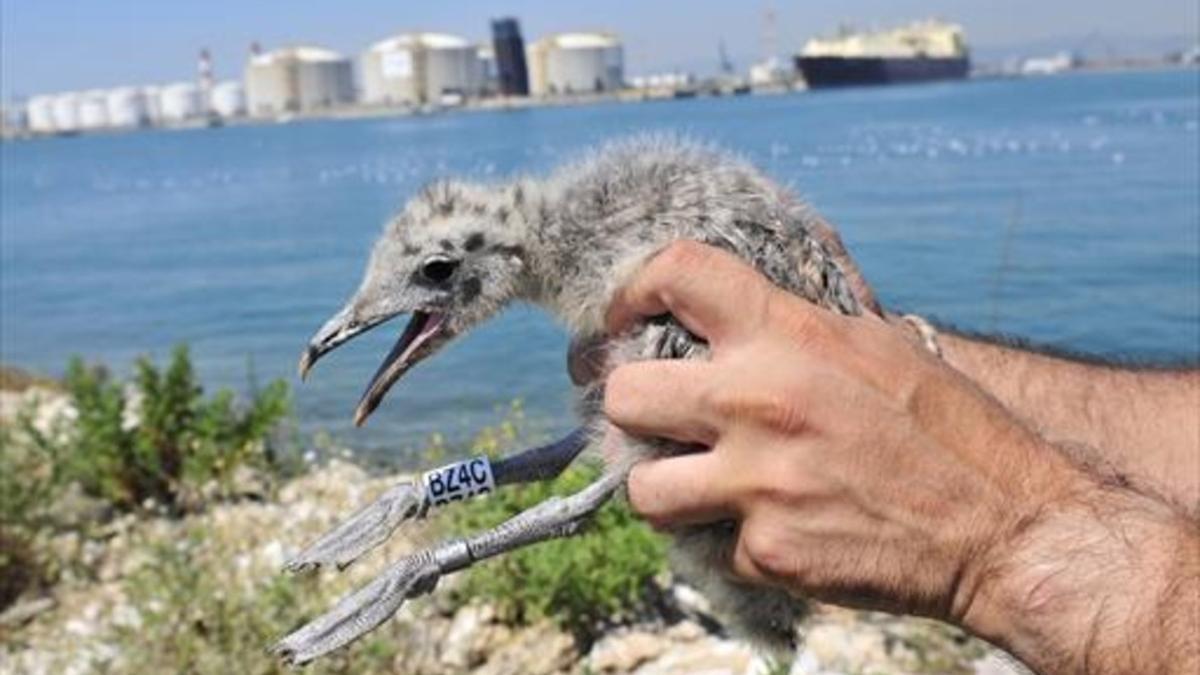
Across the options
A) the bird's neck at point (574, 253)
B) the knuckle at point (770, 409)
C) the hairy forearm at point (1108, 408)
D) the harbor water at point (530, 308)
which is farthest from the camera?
the harbor water at point (530, 308)

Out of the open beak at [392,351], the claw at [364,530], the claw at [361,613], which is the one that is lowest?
the claw at [361,613]

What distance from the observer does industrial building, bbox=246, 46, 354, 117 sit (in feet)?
466

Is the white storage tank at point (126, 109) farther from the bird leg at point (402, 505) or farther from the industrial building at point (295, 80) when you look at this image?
the bird leg at point (402, 505)

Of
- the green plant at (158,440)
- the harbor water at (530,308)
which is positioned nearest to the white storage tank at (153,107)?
the harbor water at (530,308)

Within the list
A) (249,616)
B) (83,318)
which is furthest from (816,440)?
(83,318)

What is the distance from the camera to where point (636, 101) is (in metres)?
116

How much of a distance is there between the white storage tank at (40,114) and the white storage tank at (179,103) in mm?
13774

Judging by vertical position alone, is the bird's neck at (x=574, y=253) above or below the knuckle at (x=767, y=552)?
above

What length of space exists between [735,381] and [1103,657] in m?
0.71

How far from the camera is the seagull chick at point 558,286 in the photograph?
2424 mm

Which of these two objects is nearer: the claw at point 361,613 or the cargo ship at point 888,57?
the claw at point 361,613

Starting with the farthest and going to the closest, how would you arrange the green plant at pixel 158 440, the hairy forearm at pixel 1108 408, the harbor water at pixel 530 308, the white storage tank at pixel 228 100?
the white storage tank at pixel 228 100 < the harbor water at pixel 530 308 < the green plant at pixel 158 440 < the hairy forearm at pixel 1108 408

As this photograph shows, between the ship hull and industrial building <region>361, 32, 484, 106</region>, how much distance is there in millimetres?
31655

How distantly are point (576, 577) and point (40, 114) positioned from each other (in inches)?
6025
